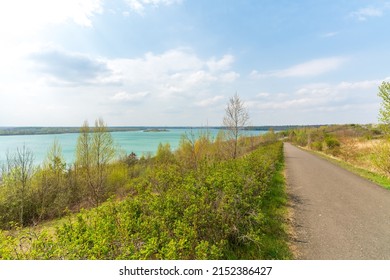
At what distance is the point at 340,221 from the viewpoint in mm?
5367

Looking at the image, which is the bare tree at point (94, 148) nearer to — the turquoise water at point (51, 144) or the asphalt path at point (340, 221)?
the turquoise water at point (51, 144)

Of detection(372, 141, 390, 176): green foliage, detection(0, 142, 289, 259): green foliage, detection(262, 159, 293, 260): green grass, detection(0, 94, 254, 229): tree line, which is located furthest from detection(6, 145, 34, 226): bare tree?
detection(372, 141, 390, 176): green foliage

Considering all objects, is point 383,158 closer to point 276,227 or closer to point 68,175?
point 276,227

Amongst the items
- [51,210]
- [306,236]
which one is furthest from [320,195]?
[51,210]

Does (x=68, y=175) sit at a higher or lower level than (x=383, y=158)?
lower

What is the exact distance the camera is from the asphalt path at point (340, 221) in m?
4.01

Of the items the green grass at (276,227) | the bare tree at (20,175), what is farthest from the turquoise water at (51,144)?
the green grass at (276,227)

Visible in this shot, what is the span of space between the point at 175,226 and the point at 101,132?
16.2 metres

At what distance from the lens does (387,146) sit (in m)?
9.90

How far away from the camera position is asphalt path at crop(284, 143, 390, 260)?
401 centimetres

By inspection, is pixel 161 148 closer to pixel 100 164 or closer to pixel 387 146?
pixel 100 164

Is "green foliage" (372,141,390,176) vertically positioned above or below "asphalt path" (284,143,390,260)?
above

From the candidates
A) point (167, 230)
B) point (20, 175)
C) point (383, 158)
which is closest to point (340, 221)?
point (167, 230)

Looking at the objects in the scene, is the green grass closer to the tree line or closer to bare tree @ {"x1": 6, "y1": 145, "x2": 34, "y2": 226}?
the tree line
